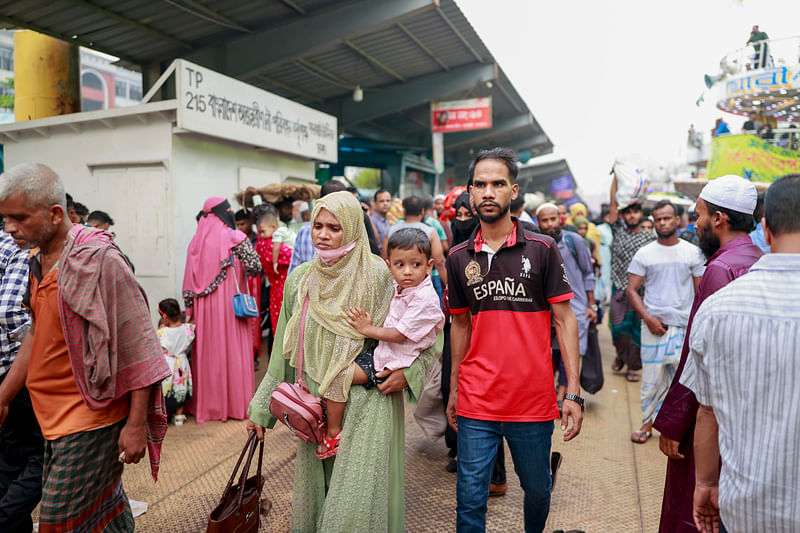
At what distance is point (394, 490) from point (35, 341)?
5.57ft

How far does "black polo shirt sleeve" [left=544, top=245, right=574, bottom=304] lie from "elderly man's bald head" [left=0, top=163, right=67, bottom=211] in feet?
6.74

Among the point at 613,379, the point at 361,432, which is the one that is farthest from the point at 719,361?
the point at 613,379

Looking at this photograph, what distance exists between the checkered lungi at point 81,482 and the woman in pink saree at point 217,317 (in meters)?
2.66

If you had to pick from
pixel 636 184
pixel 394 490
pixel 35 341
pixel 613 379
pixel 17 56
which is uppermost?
pixel 17 56

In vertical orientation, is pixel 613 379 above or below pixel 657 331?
below

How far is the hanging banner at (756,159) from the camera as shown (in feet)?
49.1

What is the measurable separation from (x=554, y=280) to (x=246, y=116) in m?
5.62

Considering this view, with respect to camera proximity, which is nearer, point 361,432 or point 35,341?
point 35,341

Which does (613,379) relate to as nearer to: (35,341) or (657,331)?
(657,331)

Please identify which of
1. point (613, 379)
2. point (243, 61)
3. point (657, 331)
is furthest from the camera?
point (243, 61)

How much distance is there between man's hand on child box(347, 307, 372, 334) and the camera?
8.21 ft

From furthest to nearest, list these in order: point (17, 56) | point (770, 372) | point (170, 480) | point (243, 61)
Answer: point (243, 61) < point (17, 56) < point (170, 480) < point (770, 372)

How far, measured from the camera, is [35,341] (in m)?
2.27

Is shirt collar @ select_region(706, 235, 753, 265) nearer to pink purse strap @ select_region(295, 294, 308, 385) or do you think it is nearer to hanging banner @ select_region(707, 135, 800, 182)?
pink purse strap @ select_region(295, 294, 308, 385)
